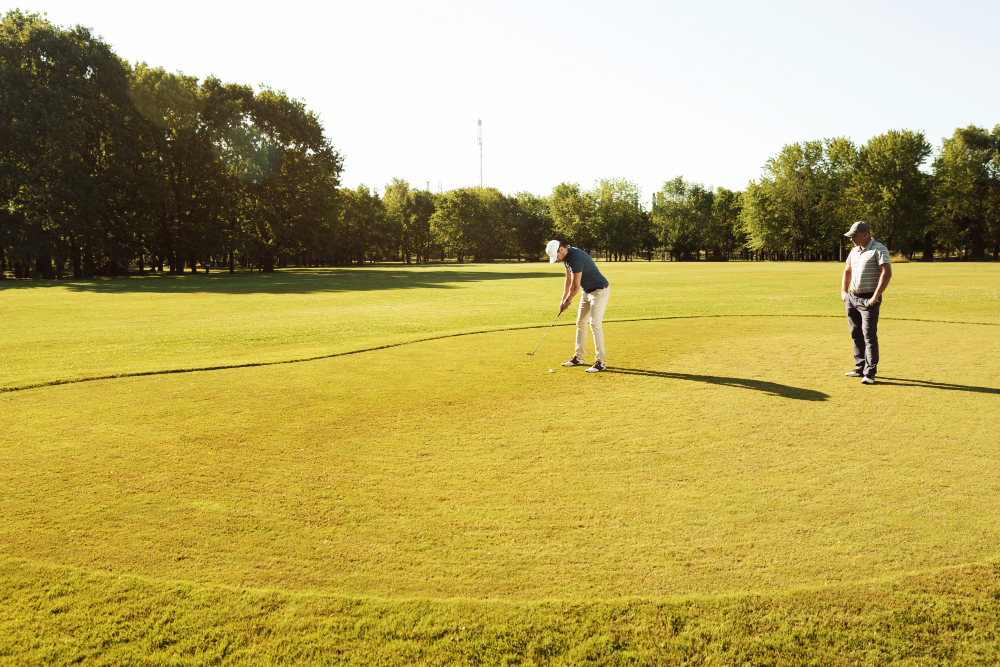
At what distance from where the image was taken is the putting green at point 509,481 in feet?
14.6

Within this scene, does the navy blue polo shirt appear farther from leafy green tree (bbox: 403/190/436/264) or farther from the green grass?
leafy green tree (bbox: 403/190/436/264)

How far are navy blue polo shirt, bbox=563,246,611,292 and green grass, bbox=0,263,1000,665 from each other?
5.97 feet

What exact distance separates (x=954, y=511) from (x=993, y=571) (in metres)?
1.06

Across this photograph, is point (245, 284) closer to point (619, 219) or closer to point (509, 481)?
point (509, 481)

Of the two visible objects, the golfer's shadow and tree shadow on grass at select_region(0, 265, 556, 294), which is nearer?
the golfer's shadow

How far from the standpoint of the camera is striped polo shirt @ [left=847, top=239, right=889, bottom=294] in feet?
36.7

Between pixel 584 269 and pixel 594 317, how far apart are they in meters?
0.94

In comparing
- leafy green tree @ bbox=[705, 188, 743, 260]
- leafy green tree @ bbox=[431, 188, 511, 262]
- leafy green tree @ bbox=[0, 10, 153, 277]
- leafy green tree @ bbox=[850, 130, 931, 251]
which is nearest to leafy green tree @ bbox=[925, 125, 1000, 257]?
leafy green tree @ bbox=[850, 130, 931, 251]

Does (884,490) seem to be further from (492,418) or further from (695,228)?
(695,228)

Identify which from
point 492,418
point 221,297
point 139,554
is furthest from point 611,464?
point 221,297

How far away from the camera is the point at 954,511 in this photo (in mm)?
5246

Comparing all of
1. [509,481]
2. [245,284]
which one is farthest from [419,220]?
[509,481]

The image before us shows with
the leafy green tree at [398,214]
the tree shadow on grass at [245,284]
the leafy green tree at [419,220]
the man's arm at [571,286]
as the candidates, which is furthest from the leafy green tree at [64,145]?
the leafy green tree at [419,220]

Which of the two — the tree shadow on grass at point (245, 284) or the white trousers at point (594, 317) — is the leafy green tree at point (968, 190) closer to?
the tree shadow on grass at point (245, 284)
